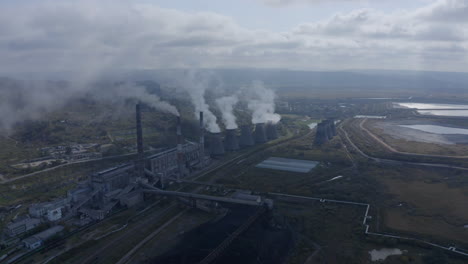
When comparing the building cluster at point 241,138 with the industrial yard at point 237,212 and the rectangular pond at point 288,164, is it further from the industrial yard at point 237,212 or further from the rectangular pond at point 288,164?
the rectangular pond at point 288,164

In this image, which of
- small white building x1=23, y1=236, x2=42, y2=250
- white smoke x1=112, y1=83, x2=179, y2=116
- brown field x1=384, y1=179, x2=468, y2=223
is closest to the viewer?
small white building x1=23, y1=236, x2=42, y2=250

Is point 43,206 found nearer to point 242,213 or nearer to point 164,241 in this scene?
point 164,241

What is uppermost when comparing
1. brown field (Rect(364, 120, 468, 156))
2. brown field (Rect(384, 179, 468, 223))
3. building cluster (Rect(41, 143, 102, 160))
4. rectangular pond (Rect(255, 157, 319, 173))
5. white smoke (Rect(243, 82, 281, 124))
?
white smoke (Rect(243, 82, 281, 124))

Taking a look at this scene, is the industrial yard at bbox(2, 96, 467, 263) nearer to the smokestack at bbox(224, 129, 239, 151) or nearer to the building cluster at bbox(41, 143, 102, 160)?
the building cluster at bbox(41, 143, 102, 160)

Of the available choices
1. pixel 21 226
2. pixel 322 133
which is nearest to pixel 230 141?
pixel 322 133

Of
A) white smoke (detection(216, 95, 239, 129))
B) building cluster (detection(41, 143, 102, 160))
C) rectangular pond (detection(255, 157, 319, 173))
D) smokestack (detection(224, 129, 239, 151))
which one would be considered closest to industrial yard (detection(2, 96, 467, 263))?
rectangular pond (detection(255, 157, 319, 173))

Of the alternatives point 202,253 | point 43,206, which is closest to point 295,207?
point 202,253

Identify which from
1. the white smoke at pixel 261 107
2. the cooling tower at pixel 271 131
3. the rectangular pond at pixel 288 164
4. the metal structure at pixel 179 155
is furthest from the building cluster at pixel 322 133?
the metal structure at pixel 179 155
